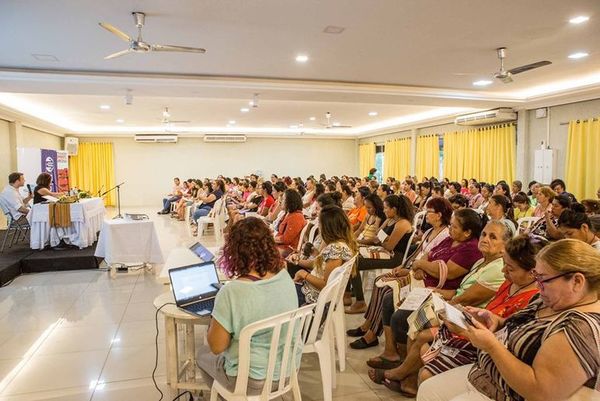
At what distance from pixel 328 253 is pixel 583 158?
6222 millimetres

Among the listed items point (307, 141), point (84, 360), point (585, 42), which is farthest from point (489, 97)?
point (307, 141)

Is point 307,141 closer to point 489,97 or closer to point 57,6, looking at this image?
point 489,97

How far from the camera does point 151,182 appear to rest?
560 inches

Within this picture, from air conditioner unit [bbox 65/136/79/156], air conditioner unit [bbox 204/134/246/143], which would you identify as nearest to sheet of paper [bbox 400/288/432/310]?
air conditioner unit [bbox 204/134/246/143]

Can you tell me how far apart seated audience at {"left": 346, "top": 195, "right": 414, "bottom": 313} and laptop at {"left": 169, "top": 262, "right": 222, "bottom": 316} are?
5.69 feet

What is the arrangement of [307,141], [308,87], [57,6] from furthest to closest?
[307,141]
[308,87]
[57,6]

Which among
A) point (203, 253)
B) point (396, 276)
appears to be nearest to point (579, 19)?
point (396, 276)

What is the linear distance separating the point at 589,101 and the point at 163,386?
747 cm

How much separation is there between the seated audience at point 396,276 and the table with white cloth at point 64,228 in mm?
4407

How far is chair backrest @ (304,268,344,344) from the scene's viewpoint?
2023 mm

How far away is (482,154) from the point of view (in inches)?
356

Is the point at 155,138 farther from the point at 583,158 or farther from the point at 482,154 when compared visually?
the point at 583,158

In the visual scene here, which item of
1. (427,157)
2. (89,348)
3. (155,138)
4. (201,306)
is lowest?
(89,348)

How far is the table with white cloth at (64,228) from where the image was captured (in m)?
5.64
